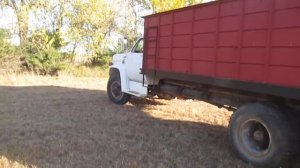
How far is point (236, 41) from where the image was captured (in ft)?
22.2

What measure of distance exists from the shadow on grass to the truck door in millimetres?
836

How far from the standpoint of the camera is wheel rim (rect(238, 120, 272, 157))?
638 cm

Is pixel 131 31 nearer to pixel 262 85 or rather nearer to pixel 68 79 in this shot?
pixel 68 79

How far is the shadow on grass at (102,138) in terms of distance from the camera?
6.23 meters

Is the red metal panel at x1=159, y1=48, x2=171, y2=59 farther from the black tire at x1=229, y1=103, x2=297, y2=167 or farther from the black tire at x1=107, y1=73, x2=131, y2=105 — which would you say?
the black tire at x1=107, y1=73, x2=131, y2=105

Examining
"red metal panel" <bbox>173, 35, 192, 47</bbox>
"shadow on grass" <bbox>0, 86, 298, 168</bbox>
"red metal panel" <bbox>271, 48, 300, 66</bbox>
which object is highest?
"red metal panel" <bbox>173, 35, 192, 47</bbox>

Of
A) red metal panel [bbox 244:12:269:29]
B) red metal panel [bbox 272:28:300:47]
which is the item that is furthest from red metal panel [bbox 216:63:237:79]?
red metal panel [bbox 272:28:300:47]

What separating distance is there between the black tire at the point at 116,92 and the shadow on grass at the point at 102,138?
0.43 metres

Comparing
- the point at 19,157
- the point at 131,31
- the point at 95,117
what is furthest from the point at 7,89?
the point at 131,31

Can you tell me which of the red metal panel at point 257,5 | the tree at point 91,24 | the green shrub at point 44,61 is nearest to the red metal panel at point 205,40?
the red metal panel at point 257,5

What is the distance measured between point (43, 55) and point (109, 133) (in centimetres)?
1444

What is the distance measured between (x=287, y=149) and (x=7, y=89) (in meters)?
11.5

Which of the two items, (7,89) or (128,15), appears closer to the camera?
(7,89)

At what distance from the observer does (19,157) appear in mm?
6188
